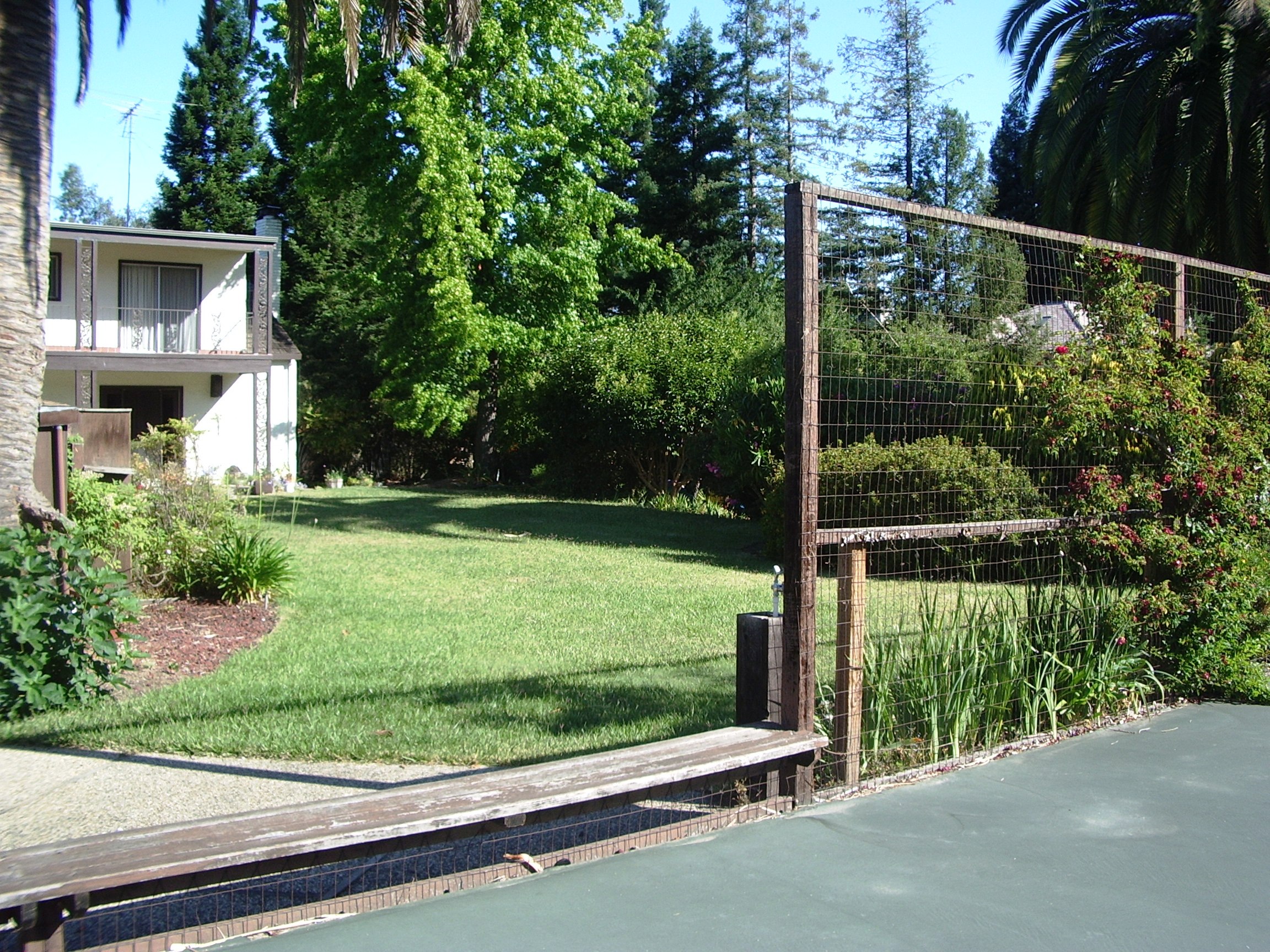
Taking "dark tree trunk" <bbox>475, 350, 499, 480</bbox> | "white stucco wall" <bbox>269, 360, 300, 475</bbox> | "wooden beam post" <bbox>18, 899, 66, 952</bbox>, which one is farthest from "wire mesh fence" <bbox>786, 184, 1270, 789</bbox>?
"white stucco wall" <bbox>269, 360, 300, 475</bbox>

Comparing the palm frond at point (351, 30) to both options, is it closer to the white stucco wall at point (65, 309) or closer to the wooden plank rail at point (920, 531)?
the wooden plank rail at point (920, 531)

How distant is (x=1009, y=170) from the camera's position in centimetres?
4512

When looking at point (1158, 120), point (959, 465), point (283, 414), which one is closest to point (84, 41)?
point (959, 465)

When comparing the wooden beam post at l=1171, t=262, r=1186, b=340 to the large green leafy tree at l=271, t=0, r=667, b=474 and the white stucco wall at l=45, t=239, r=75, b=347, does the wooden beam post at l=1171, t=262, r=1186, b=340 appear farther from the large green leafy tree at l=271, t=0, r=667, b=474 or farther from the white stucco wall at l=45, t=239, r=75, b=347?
the white stucco wall at l=45, t=239, r=75, b=347

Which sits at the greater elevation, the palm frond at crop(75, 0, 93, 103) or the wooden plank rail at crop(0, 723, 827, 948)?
the palm frond at crop(75, 0, 93, 103)

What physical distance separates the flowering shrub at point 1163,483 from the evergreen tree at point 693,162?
30425mm

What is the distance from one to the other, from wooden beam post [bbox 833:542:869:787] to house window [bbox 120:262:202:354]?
2339cm

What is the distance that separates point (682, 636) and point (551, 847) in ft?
13.9

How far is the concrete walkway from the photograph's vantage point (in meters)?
4.77

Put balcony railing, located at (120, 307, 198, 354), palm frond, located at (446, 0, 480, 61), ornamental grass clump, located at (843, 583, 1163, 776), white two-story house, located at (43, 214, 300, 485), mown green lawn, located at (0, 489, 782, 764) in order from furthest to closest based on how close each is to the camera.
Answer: balcony railing, located at (120, 307, 198, 354)
white two-story house, located at (43, 214, 300, 485)
palm frond, located at (446, 0, 480, 61)
mown green lawn, located at (0, 489, 782, 764)
ornamental grass clump, located at (843, 583, 1163, 776)

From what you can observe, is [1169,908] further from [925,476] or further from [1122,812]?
[925,476]

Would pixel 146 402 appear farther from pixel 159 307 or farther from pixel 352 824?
pixel 352 824

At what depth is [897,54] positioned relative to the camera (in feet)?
132

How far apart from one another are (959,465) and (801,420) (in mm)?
2472
